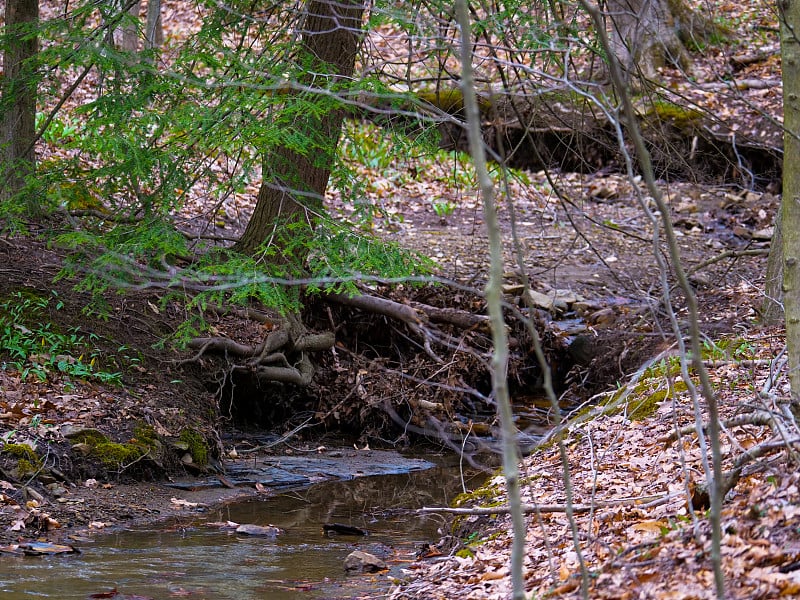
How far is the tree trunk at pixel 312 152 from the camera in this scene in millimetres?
6902

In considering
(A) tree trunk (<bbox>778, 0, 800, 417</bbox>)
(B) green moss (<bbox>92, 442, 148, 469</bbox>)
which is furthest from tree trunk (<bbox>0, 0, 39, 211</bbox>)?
(A) tree trunk (<bbox>778, 0, 800, 417</bbox>)

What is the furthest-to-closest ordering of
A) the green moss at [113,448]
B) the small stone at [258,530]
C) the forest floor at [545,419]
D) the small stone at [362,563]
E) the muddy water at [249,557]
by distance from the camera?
1. the green moss at [113,448]
2. the small stone at [258,530]
3. the small stone at [362,563]
4. the muddy water at [249,557]
5. the forest floor at [545,419]

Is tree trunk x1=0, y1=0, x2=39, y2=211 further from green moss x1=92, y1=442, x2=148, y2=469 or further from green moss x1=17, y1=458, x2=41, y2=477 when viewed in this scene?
green moss x1=17, y1=458, x2=41, y2=477

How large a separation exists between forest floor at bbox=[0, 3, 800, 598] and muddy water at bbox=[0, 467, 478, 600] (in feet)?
1.09

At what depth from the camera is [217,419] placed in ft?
25.0

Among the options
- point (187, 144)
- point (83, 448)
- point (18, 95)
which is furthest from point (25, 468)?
point (18, 95)

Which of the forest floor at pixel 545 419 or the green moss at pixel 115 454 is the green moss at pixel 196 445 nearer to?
the forest floor at pixel 545 419

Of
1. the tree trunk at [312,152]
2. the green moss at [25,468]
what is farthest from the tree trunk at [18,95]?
the green moss at [25,468]

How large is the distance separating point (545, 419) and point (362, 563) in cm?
425

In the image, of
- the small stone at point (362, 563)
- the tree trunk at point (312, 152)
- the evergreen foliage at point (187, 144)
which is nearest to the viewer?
the small stone at point (362, 563)

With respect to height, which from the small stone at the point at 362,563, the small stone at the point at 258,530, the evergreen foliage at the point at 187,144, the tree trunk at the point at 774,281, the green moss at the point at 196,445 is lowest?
the small stone at the point at 258,530

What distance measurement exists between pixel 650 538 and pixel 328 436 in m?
5.17

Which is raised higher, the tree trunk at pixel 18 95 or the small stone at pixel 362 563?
the tree trunk at pixel 18 95

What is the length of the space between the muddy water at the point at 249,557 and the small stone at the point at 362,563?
7cm
